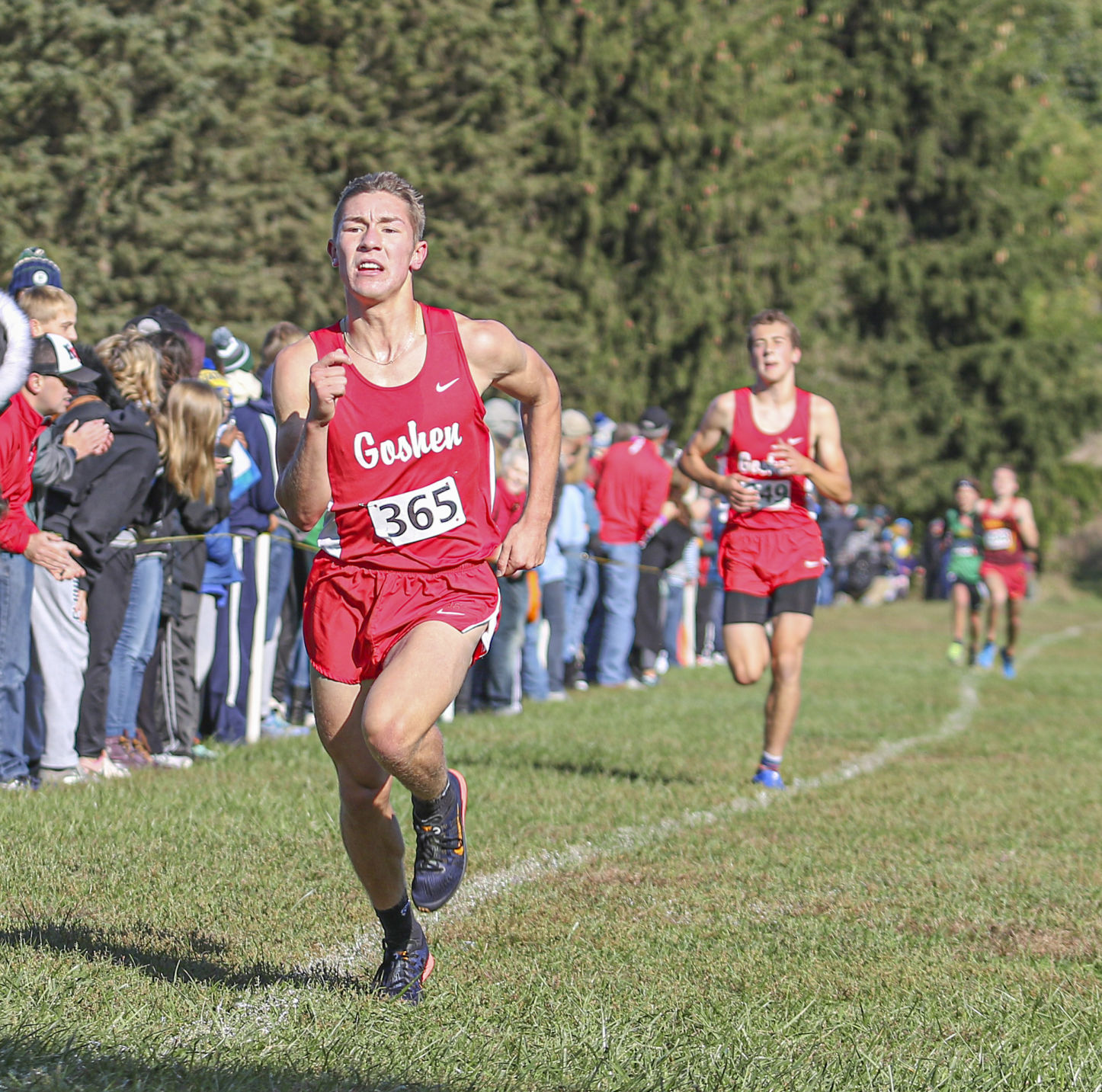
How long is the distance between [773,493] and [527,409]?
4.30m

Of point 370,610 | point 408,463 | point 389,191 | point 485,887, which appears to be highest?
point 389,191

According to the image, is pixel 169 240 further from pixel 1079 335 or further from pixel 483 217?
pixel 1079 335

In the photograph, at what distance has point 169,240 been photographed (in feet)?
87.5

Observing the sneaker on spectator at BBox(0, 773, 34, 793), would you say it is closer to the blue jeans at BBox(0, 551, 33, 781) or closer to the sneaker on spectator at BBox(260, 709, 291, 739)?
the blue jeans at BBox(0, 551, 33, 781)

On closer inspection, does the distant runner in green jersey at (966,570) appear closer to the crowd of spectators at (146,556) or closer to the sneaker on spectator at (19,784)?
the crowd of spectators at (146,556)

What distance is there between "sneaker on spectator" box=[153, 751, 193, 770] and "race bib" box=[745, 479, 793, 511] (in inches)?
138

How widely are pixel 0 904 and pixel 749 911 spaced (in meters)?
2.63

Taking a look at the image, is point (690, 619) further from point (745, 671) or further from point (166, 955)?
point (166, 955)

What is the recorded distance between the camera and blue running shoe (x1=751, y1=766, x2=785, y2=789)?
31.3 ft

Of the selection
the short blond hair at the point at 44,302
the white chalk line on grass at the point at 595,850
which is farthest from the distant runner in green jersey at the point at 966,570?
the short blond hair at the point at 44,302

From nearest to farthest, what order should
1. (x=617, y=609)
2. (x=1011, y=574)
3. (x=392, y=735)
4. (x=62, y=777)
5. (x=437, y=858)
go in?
(x=392, y=735) → (x=437, y=858) → (x=62, y=777) → (x=617, y=609) → (x=1011, y=574)

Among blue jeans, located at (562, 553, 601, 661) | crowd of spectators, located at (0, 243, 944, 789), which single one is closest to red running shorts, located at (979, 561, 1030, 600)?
blue jeans, located at (562, 553, 601, 661)

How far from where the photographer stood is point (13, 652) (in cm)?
816

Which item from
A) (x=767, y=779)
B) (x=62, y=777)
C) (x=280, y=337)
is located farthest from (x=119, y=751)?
(x=767, y=779)
